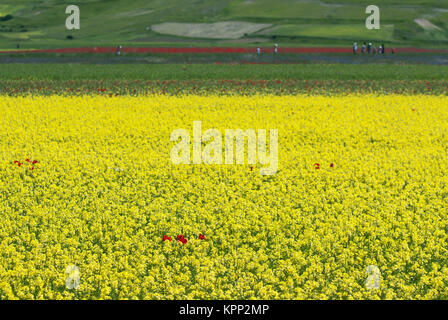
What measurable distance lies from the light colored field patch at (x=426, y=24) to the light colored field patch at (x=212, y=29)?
86.7 ft

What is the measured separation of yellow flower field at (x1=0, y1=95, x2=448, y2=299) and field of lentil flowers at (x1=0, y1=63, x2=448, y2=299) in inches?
1.3

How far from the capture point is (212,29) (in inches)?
3895

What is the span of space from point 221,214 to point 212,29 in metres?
92.0

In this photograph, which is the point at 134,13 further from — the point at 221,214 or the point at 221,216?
the point at 221,216

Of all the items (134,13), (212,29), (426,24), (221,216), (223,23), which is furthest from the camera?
(134,13)

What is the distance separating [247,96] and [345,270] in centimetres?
2110

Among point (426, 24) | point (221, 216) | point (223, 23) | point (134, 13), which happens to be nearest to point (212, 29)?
point (223, 23)

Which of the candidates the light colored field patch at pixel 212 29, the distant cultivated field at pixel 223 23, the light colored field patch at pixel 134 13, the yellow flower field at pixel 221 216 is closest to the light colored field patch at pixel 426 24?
the distant cultivated field at pixel 223 23

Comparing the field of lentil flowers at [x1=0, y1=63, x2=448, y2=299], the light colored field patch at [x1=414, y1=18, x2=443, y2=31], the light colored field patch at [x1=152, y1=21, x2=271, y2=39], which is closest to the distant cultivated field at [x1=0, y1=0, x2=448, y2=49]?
the light colored field patch at [x1=152, y1=21, x2=271, y2=39]

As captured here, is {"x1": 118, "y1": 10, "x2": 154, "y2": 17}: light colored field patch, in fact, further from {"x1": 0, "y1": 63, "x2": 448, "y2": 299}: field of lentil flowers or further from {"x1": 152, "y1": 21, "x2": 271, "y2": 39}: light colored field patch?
{"x1": 0, "y1": 63, "x2": 448, "y2": 299}: field of lentil flowers

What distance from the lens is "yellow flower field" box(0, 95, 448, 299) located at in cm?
787

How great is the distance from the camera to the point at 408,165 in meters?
14.4

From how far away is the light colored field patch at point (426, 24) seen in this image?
8925 centimetres

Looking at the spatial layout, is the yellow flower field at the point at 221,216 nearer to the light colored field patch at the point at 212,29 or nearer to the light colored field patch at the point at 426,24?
the light colored field patch at the point at 212,29
